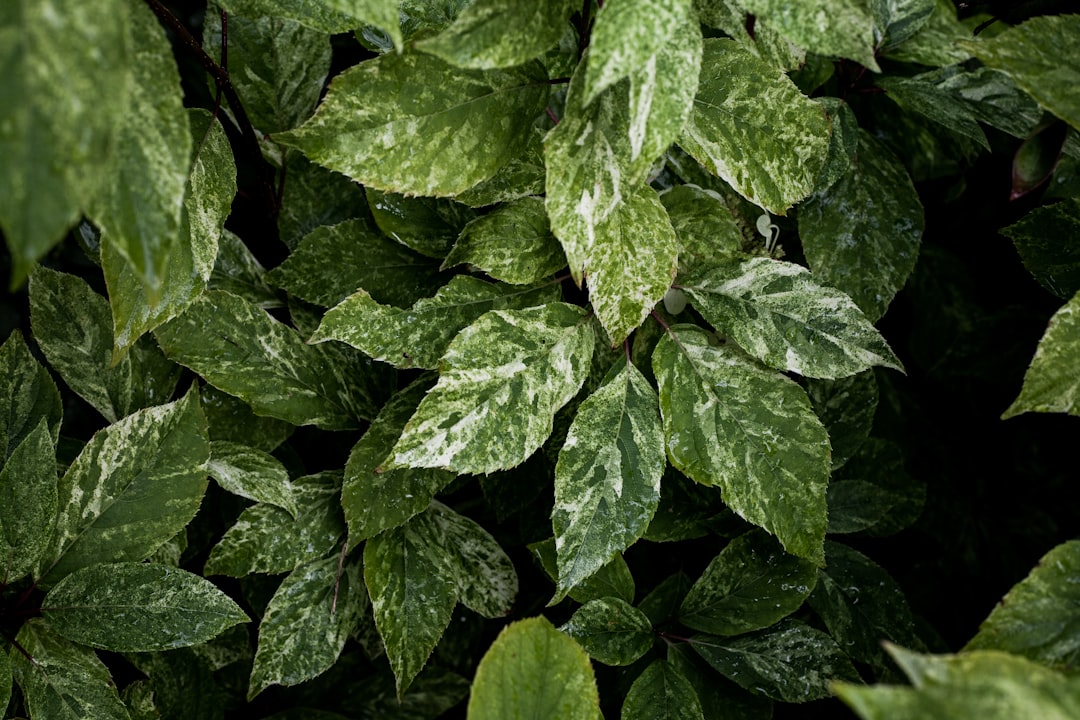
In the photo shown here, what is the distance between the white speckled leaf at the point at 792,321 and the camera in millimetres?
757

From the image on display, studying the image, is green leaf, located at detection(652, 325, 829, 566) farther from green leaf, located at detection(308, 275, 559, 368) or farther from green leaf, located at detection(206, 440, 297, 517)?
green leaf, located at detection(206, 440, 297, 517)

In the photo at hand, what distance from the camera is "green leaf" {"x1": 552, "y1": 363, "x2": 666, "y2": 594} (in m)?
0.71

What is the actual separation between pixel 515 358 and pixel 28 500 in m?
0.46

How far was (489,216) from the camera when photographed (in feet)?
2.65

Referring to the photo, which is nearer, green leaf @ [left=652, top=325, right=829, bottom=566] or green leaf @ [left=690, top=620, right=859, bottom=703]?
green leaf @ [left=652, top=325, right=829, bottom=566]

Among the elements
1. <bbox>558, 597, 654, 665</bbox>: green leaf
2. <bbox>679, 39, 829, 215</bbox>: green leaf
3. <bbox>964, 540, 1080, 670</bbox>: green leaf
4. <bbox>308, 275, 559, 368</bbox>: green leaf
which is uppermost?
<bbox>679, 39, 829, 215</bbox>: green leaf

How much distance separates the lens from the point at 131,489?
0.79 m

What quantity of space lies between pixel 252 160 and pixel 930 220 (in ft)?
3.09

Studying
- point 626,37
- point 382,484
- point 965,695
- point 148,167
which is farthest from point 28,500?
point 965,695

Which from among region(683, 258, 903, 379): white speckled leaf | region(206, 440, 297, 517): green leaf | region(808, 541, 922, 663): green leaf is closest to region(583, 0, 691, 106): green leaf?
region(683, 258, 903, 379): white speckled leaf

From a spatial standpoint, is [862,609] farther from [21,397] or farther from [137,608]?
[21,397]

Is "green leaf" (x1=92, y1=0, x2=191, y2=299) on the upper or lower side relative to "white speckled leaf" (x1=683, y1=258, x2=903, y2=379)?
upper

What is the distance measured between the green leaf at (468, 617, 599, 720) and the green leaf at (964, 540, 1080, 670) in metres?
0.27

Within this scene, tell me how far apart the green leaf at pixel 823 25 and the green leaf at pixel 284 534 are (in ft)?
2.03
